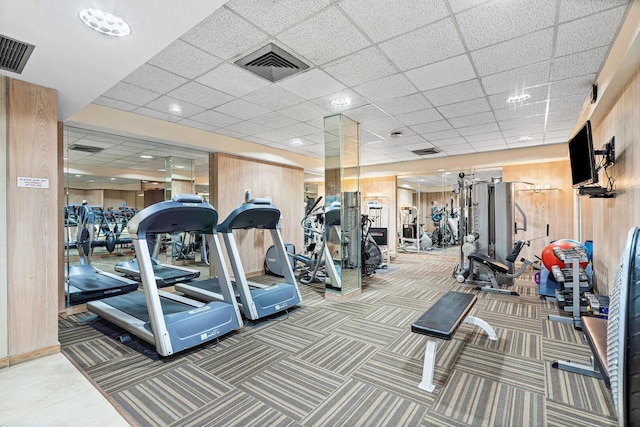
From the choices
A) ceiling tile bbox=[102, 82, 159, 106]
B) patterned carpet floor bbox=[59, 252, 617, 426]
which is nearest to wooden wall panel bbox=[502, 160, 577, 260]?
patterned carpet floor bbox=[59, 252, 617, 426]

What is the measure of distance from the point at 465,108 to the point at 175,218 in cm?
420

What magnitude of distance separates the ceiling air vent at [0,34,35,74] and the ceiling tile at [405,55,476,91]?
3348mm

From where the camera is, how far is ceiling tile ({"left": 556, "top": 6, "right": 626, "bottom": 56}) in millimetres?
2348

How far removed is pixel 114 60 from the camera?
7.91 feet

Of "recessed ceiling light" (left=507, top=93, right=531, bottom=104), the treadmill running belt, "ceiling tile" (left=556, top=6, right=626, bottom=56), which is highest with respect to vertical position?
"recessed ceiling light" (left=507, top=93, right=531, bottom=104)

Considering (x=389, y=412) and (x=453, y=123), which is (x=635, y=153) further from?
(x=389, y=412)

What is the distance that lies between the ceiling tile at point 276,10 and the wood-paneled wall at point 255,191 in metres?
3.92

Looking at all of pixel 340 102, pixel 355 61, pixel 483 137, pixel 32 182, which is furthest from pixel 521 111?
pixel 32 182

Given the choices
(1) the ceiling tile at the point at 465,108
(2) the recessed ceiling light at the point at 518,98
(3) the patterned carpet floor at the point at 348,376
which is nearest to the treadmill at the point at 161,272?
(3) the patterned carpet floor at the point at 348,376

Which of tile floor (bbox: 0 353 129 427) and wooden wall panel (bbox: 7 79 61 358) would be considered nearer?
tile floor (bbox: 0 353 129 427)

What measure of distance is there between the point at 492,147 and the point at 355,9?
6.05 metres

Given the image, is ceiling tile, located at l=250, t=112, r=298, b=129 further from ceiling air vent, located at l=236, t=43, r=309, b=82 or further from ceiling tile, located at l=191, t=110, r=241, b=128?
ceiling air vent, located at l=236, t=43, r=309, b=82

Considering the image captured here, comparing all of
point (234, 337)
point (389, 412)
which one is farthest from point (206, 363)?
point (389, 412)

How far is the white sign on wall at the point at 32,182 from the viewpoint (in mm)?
2701
